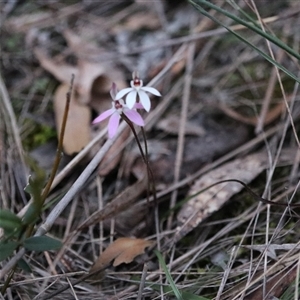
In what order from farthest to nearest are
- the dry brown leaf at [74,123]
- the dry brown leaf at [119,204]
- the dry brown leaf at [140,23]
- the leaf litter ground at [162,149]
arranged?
1. the dry brown leaf at [140,23]
2. the dry brown leaf at [74,123]
3. the dry brown leaf at [119,204]
4. the leaf litter ground at [162,149]

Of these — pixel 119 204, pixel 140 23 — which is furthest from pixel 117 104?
pixel 140 23

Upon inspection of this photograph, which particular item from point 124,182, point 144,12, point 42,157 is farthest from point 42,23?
point 124,182

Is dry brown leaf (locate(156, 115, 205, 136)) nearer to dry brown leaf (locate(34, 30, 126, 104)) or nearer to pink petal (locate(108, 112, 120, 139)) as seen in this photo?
dry brown leaf (locate(34, 30, 126, 104))

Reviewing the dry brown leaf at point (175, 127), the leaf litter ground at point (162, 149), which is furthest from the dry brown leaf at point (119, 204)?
the dry brown leaf at point (175, 127)

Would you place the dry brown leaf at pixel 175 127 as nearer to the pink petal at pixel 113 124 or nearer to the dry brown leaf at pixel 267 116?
the dry brown leaf at pixel 267 116

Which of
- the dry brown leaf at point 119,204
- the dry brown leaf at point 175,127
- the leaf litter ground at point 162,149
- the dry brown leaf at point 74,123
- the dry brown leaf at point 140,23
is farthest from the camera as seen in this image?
the dry brown leaf at point 140,23

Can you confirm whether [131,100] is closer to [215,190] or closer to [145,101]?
[145,101]

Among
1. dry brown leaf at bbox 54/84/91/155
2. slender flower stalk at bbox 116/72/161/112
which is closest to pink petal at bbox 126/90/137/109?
slender flower stalk at bbox 116/72/161/112

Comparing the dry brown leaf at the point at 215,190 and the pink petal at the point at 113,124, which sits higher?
the pink petal at the point at 113,124

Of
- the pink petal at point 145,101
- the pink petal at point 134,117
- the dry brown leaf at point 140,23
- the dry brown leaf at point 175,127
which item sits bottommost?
the dry brown leaf at point 175,127
